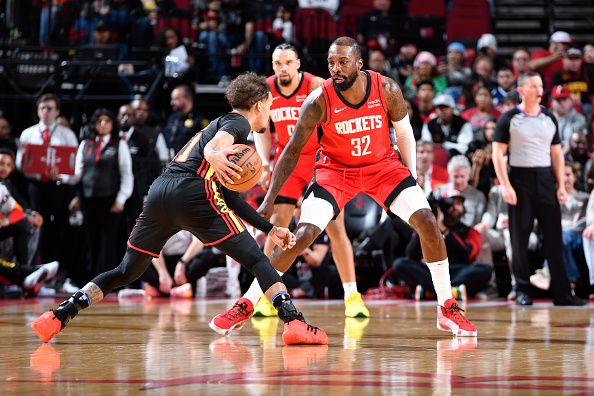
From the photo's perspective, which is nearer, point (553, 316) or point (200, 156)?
point (200, 156)

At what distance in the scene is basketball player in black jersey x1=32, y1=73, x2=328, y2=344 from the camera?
19.5 feet

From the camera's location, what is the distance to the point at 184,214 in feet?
20.0

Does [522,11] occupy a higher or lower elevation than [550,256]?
higher

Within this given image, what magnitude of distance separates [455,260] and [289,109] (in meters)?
3.52

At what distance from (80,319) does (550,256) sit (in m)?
4.70

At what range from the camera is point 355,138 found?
693cm

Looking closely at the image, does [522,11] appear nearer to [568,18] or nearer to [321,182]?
[568,18]

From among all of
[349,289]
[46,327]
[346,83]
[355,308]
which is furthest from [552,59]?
[46,327]

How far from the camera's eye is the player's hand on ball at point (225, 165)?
575 centimetres

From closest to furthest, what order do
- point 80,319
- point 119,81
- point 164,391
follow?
point 164,391 → point 80,319 → point 119,81

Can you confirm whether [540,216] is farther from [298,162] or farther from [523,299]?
[298,162]

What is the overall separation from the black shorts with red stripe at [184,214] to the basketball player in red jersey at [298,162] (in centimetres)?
215

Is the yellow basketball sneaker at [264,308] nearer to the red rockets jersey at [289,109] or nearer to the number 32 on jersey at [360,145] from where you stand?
the red rockets jersey at [289,109]

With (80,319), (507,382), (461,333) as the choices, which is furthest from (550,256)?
(507,382)
